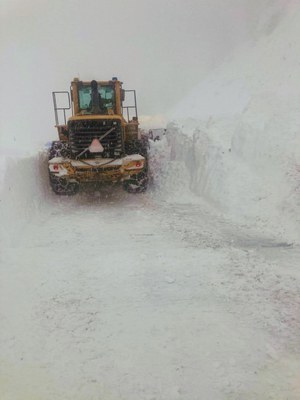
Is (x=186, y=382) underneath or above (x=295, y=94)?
underneath

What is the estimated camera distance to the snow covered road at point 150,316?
419cm

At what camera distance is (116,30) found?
56.7 metres

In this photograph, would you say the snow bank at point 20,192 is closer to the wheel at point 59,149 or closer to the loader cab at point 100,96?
the wheel at point 59,149

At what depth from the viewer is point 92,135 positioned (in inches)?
456

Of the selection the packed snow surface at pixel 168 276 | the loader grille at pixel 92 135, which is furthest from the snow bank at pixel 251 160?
the loader grille at pixel 92 135

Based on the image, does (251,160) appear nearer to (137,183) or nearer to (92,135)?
(137,183)

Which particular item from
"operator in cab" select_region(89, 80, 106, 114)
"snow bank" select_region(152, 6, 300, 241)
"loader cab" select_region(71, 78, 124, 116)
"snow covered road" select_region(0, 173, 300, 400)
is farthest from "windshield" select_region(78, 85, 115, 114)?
"snow covered road" select_region(0, 173, 300, 400)

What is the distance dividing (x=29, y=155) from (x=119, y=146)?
8.72 feet

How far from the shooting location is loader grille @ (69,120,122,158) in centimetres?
1157

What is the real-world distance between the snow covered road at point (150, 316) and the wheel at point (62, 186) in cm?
377

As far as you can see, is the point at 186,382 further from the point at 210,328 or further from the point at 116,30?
the point at 116,30

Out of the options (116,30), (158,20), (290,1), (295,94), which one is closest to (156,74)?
(158,20)

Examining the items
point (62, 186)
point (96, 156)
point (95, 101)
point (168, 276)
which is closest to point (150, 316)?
point (168, 276)

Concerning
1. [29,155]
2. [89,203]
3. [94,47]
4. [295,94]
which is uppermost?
[94,47]
